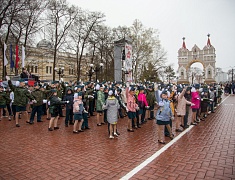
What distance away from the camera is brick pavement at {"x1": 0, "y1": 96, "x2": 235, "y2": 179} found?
15.7 feet

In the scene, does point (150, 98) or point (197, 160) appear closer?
point (197, 160)

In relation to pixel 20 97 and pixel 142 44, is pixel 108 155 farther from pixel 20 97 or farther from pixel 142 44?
pixel 142 44

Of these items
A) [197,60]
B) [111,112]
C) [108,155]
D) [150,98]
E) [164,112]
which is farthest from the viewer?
[197,60]

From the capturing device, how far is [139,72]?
4025 centimetres

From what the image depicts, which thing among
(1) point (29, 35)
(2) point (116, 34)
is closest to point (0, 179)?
(1) point (29, 35)

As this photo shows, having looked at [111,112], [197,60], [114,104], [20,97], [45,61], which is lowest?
[111,112]

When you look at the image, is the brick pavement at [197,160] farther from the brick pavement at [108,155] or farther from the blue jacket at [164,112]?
the blue jacket at [164,112]

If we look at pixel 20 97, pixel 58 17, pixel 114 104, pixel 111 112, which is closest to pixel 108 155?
pixel 111 112

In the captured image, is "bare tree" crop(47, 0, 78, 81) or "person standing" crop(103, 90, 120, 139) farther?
"bare tree" crop(47, 0, 78, 81)

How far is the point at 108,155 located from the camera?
236 inches

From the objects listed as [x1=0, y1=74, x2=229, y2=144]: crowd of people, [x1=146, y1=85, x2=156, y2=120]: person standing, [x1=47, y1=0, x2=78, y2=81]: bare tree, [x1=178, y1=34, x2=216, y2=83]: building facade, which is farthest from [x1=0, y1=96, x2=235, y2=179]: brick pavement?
[x1=178, y1=34, x2=216, y2=83]: building facade

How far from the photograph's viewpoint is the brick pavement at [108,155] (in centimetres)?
478

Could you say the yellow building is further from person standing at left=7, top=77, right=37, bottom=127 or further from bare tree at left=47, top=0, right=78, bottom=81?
person standing at left=7, top=77, right=37, bottom=127

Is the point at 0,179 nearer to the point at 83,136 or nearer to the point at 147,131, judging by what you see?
the point at 83,136
